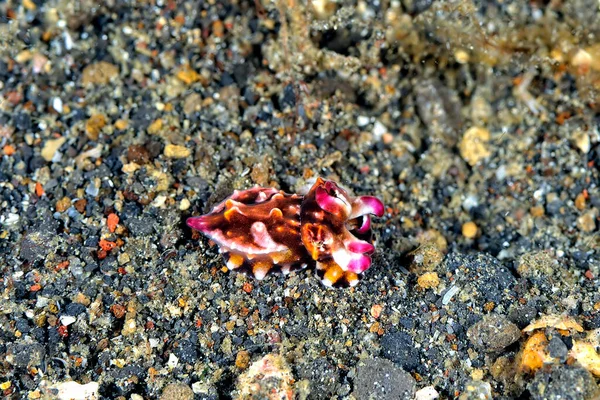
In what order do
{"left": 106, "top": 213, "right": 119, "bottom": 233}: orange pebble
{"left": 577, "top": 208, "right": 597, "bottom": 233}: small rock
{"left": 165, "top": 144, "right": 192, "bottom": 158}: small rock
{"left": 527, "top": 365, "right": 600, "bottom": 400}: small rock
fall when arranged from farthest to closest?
{"left": 577, "top": 208, "right": 597, "bottom": 233}: small rock
{"left": 165, "top": 144, "right": 192, "bottom": 158}: small rock
{"left": 106, "top": 213, "right": 119, "bottom": 233}: orange pebble
{"left": 527, "top": 365, "right": 600, "bottom": 400}: small rock

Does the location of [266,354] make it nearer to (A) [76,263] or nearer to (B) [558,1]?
(A) [76,263]

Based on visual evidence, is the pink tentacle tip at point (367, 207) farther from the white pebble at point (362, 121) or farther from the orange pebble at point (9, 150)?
the orange pebble at point (9, 150)

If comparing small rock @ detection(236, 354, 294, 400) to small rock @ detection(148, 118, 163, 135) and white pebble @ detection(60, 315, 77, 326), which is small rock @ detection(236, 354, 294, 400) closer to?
white pebble @ detection(60, 315, 77, 326)

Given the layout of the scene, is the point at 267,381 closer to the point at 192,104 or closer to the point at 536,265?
the point at 536,265

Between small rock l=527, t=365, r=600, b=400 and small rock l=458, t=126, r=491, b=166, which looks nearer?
small rock l=527, t=365, r=600, b=400

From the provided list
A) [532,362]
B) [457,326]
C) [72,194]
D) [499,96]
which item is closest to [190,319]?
[72,194]

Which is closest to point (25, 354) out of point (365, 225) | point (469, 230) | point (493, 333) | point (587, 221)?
point (365, 225)


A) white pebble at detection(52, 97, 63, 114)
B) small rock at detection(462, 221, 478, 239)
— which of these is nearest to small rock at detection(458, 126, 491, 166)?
small rock at detection(462, 221, 478, 239)
